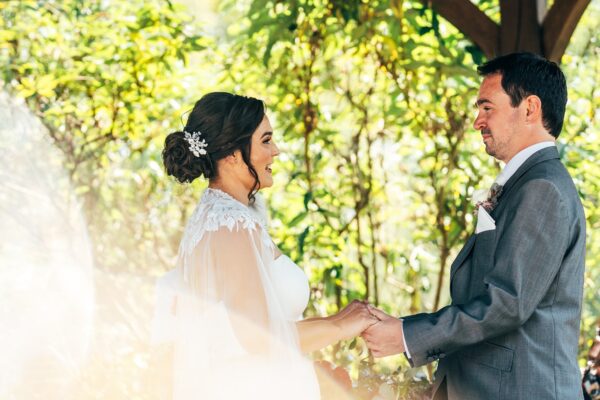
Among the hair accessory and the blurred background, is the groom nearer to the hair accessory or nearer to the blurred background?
the hair accessory

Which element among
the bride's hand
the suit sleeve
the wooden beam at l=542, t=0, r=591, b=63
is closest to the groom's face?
the suit sleeve

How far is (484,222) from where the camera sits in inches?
99.3

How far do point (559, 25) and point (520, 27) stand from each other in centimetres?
17

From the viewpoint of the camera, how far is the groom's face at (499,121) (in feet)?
8.41

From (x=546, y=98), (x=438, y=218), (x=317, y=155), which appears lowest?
(x=438, y=218)

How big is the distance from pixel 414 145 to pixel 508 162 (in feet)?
8.25

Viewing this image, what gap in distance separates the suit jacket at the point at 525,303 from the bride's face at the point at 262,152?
851 millimetres

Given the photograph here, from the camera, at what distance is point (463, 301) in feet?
8.47

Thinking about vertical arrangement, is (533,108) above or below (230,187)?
above

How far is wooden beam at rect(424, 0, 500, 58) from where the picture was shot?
3.51 meters

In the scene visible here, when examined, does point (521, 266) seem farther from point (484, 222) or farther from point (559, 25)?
point (559, 25)

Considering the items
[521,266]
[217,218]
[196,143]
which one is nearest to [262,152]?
[196,143]

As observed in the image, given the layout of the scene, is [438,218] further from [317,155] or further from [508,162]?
[508,162]

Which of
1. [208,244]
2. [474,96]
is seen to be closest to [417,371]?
[208,244]
